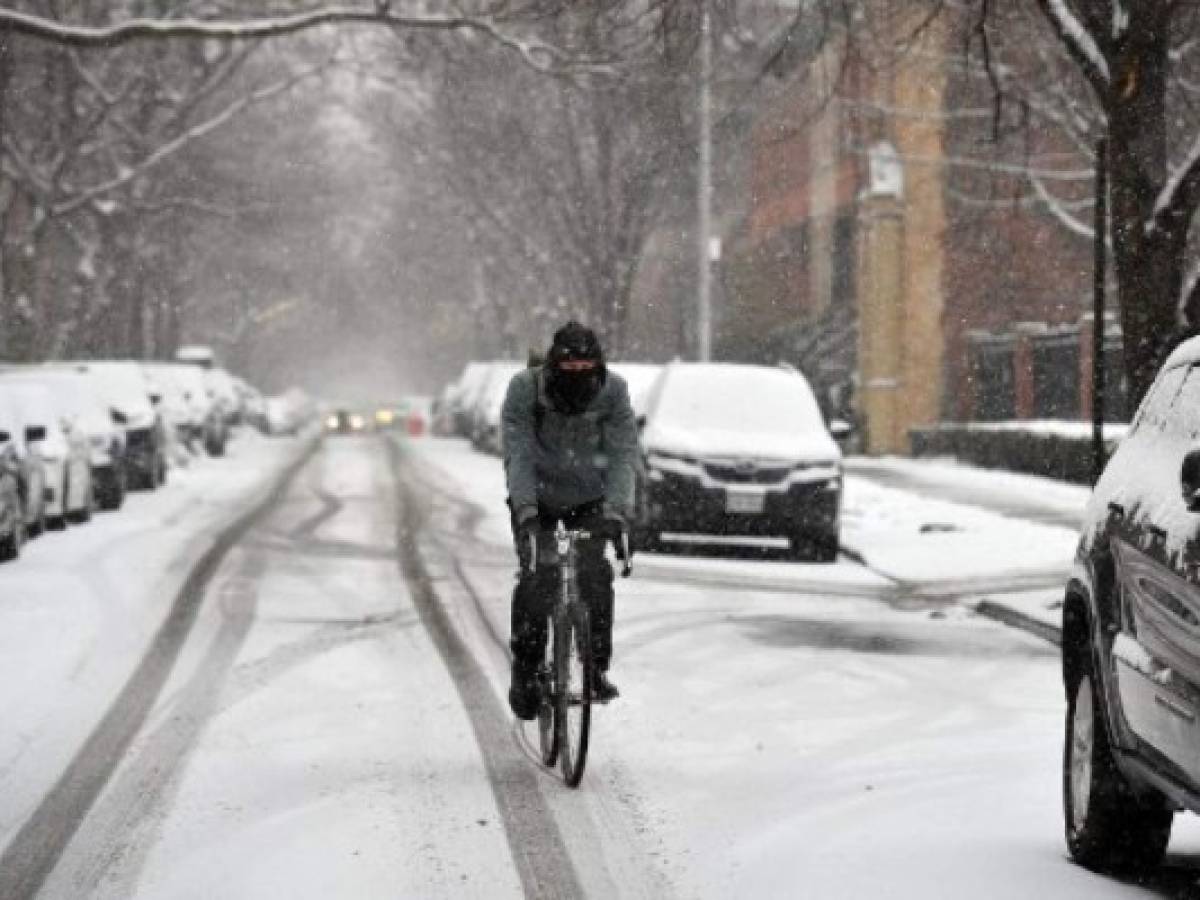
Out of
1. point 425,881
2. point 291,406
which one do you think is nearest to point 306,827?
point 425,881

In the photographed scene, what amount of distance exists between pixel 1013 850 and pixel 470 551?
513 inches

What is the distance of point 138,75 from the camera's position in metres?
37.0

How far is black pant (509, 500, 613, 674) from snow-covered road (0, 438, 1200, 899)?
21.6 inches

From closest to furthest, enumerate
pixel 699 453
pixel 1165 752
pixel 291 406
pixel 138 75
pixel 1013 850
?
pixel 1165 752 < pixel 1013 850 < pixel 699 453 < pixel 138 75 < pixel 291 406

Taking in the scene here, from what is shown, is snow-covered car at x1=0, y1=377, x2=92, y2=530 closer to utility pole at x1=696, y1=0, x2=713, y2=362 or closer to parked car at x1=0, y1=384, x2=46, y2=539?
parked car at x1=0, y1=384, x2=46, y2=539

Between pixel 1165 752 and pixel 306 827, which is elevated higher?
pixel 1165 752

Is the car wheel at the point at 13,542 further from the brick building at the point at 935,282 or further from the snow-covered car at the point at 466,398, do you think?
the snow-covered car at the point at 466,398

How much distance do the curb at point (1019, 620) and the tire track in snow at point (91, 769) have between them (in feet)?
18.3

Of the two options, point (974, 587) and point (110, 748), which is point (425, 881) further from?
point (974, 587)

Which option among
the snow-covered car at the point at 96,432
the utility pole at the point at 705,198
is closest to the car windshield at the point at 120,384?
the snow-covered car at the point at 96,432

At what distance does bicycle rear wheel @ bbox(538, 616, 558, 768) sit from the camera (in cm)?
865

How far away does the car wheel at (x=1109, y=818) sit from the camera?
679 cm

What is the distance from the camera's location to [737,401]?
20.7 m

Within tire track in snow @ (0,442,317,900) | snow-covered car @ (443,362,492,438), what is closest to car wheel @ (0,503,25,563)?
tire track in snow @ (0,442,317,900)
